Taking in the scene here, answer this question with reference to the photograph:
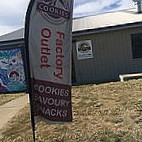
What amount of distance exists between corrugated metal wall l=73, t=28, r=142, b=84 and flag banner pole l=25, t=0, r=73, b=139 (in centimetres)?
1268

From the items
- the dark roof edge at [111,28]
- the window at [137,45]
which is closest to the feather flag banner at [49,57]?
the dark roof edge at [111,28]

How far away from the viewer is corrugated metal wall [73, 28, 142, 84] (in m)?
17.7

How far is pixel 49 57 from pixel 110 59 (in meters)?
13.2

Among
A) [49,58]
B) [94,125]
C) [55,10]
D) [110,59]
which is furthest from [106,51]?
[49,58]

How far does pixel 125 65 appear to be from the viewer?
1781 centimetres

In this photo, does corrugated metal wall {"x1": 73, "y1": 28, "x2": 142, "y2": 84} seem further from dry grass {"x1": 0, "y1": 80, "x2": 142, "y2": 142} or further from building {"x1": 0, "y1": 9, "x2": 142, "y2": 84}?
dry grass {"x1": 0, "y1": 80, "x2": 142, "y2": 142}

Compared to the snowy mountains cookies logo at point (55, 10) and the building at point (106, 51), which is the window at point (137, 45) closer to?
the building at point (106, 51)

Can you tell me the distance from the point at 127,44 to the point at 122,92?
602 centimetres

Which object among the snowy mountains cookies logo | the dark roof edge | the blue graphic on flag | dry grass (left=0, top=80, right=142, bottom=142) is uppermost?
the dark roof edge

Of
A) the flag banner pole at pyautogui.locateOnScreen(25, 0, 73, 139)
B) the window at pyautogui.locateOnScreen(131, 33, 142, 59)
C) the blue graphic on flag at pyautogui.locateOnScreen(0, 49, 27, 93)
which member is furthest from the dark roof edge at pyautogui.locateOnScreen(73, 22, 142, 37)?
the flag banner pole at pyautogui.locateOnScreen(25, 0, 73, 139)

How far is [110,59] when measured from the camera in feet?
58.6

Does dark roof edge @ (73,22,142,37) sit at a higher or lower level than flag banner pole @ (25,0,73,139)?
higher

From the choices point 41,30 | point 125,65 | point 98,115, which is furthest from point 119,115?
point 125,65

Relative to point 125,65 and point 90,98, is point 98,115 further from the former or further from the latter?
point 125,65
